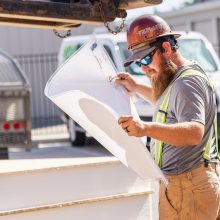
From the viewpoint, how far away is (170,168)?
128 inches

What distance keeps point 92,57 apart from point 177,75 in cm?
45

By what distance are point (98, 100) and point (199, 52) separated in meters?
8.59

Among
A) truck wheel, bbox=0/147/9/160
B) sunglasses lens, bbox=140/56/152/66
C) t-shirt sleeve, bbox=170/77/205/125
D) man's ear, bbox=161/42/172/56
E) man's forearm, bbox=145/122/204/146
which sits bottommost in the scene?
truck wheel, bbox=0/147/9/160

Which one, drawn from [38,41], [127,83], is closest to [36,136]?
[38,41]

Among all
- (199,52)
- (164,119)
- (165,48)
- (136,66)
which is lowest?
(136,66)

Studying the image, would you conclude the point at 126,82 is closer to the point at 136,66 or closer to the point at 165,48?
the point at 165,48

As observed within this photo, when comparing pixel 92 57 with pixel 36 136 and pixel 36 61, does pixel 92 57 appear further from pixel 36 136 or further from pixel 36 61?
pixel 36 61

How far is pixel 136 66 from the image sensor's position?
10.6 m

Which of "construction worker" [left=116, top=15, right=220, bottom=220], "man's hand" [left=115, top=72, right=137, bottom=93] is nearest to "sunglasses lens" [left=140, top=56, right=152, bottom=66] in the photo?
"construction worker" [left=116, top=15, right=220, bottom=220]

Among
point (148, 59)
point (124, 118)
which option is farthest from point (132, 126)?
point (148, 59)

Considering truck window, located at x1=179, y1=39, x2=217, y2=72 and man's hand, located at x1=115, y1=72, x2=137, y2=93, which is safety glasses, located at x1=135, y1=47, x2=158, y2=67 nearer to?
man's hand, located at x1=115, y1=72, x2=137, y2=93

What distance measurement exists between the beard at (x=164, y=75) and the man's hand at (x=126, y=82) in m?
0.25

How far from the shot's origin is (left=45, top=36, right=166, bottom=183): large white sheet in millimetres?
3088

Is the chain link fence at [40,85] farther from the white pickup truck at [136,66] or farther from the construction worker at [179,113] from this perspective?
the construction worker at [179,113]
